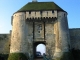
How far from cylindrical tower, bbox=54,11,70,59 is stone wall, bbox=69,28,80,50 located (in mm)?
3296

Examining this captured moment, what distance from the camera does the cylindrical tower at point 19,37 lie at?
25969mm

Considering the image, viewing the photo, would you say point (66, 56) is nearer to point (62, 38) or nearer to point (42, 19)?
point (62, 38)

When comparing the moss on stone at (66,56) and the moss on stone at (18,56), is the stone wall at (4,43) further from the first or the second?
the moss on stone at (66,56)

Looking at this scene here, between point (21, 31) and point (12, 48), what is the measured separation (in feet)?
9.30

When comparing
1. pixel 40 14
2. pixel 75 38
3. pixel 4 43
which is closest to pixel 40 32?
pixel 40 14

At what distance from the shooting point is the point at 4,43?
30156 mm

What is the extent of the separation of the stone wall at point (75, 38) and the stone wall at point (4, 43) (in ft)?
35.1

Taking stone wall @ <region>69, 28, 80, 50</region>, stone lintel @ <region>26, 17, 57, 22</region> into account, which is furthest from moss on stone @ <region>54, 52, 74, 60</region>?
stone lintel @ <region>26, 17, 57, 22</region>

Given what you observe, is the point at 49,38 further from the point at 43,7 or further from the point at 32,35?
the point at 43,7

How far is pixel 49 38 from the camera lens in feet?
87.2

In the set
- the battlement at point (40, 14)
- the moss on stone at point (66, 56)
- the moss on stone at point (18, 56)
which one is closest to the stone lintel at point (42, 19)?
the battlement at point (40, 14)

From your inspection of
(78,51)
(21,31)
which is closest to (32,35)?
(21,31)

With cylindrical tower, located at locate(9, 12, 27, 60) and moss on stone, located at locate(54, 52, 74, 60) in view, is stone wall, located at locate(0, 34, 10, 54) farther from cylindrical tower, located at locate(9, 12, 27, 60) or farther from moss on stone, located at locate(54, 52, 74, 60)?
moss on stone, located at locate(54, 52, 74, 60)

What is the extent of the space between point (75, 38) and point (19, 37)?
9631 mm
